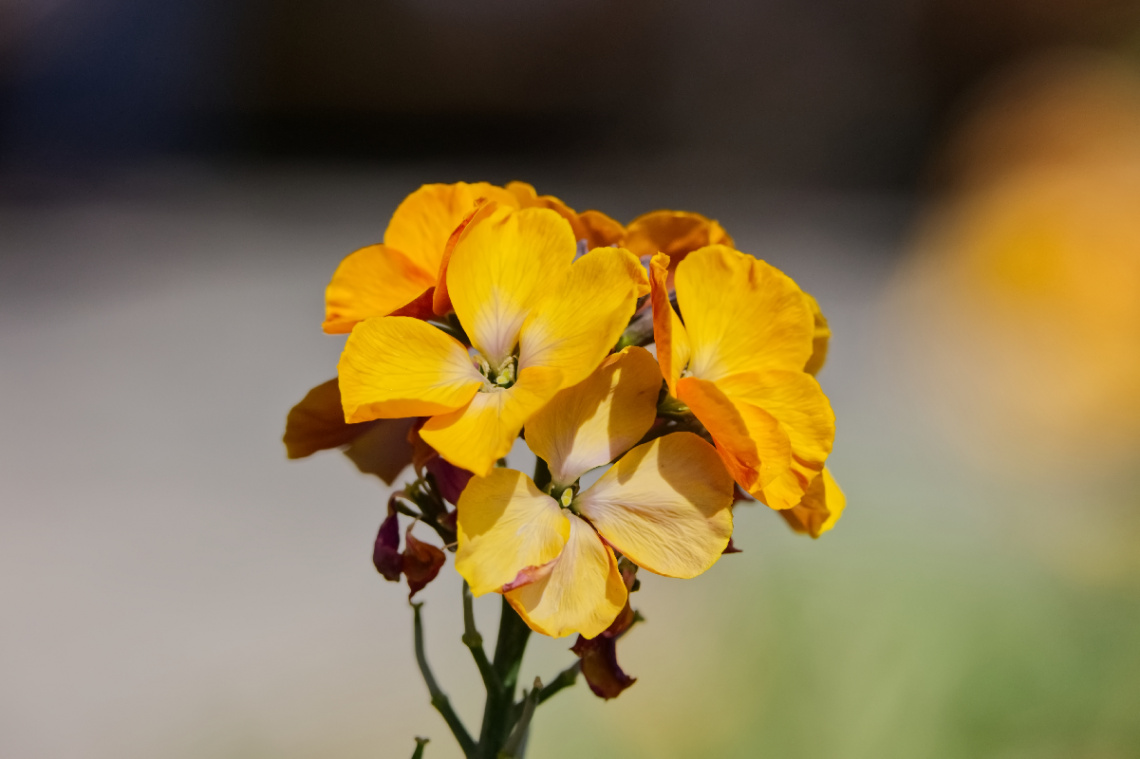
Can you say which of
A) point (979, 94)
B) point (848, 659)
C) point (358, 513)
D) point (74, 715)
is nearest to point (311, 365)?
point (358, 513)

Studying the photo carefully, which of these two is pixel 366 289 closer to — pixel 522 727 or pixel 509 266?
pixel 509 266

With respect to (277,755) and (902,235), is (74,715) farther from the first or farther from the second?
(902,235)

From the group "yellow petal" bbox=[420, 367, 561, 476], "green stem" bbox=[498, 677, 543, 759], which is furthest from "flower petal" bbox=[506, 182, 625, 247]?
"green stem" bbox=[498, 677, 543, 759]

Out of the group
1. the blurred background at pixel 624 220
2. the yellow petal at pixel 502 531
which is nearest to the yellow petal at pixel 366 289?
the yellow petal at pixel 502 531

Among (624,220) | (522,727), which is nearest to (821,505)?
(522,727)

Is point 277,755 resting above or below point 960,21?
below

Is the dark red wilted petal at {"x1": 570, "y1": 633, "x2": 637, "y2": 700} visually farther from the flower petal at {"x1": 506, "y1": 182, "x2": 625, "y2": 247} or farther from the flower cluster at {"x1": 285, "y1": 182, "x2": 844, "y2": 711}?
the flower petal at {"x1": 506, "y1": 182, "x2": 625, "y2": 247}

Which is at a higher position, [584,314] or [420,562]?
[584,314]
